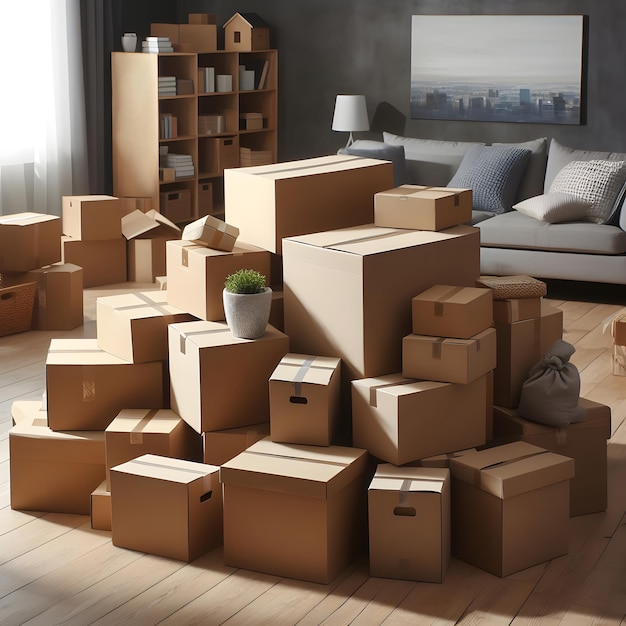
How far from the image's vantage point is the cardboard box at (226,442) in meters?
3.14

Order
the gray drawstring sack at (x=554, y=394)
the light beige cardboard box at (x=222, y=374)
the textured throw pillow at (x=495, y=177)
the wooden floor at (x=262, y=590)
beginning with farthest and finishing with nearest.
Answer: the textured throw pillow at (x=495, y=177) < the gray drawstring sack at (x=554, y=394) < the light beige cardboard box at (x=222, y=374) < the wooden floor at (x=262, y=590)

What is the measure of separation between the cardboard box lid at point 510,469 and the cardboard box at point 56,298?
3135mm

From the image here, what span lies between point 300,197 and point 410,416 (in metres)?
0.93

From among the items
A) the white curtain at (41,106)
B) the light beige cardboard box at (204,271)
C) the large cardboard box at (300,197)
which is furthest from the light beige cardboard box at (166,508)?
the white curtain at (41,106)

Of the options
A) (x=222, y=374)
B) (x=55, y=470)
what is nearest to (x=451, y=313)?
(x=222, y=374)

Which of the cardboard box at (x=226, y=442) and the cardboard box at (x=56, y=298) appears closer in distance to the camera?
the cardboard box at (x=226, y=442)

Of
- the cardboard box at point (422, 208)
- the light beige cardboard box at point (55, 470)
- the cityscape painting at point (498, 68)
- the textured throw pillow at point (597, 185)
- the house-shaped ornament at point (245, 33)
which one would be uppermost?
the house-shaped ornament at point (245, 33)

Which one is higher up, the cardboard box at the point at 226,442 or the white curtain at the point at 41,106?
the white curtain at the point at 41,106

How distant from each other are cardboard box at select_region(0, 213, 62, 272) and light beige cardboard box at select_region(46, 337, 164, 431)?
2.17 m

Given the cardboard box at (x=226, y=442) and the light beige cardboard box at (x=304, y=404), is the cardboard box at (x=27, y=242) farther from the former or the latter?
the light beige cardboard box at (x=304, y=404)

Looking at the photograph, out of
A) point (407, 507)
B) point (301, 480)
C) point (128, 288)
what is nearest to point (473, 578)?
point (407, 507)

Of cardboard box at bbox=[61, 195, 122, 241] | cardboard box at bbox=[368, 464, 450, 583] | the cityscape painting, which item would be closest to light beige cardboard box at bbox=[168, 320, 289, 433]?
cardboard box at bbox=[368, 464, 450, 583]

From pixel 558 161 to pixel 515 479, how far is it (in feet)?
14.3

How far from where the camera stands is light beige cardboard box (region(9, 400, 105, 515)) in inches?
129
